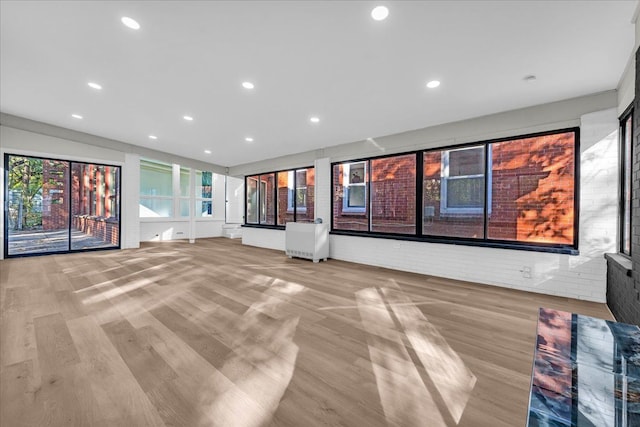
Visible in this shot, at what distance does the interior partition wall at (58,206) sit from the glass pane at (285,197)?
456 centimetres

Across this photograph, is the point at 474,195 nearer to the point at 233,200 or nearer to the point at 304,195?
the point at 304,195

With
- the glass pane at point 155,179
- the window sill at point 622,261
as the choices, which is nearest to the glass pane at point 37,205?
the glass pane at point 155,179

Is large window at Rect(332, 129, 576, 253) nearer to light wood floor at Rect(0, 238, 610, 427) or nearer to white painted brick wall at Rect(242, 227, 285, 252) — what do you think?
light wood floor at Rect(0, 238, 610, 427)

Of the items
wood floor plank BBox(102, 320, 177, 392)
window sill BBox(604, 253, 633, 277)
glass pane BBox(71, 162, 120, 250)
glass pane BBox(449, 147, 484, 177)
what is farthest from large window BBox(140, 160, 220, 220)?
window sill BBox(604, 253, 633, 277)

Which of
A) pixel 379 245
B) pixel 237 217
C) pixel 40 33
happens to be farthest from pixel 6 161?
pixel 379 245

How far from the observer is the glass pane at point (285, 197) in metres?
7.98

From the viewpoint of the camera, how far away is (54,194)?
650 centimetres

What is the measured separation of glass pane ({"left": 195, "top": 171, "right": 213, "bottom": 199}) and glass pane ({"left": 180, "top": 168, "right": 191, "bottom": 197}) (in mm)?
358

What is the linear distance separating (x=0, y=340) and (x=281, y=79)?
12.7 feet

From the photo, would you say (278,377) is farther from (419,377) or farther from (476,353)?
(476,353)

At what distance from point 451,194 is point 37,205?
9613 millimetres

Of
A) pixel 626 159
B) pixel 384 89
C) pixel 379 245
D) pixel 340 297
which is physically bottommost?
pixel 340 297

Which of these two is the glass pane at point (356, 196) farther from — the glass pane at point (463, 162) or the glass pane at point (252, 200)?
the glass pane at point (252, 200)

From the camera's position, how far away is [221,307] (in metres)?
3.13
